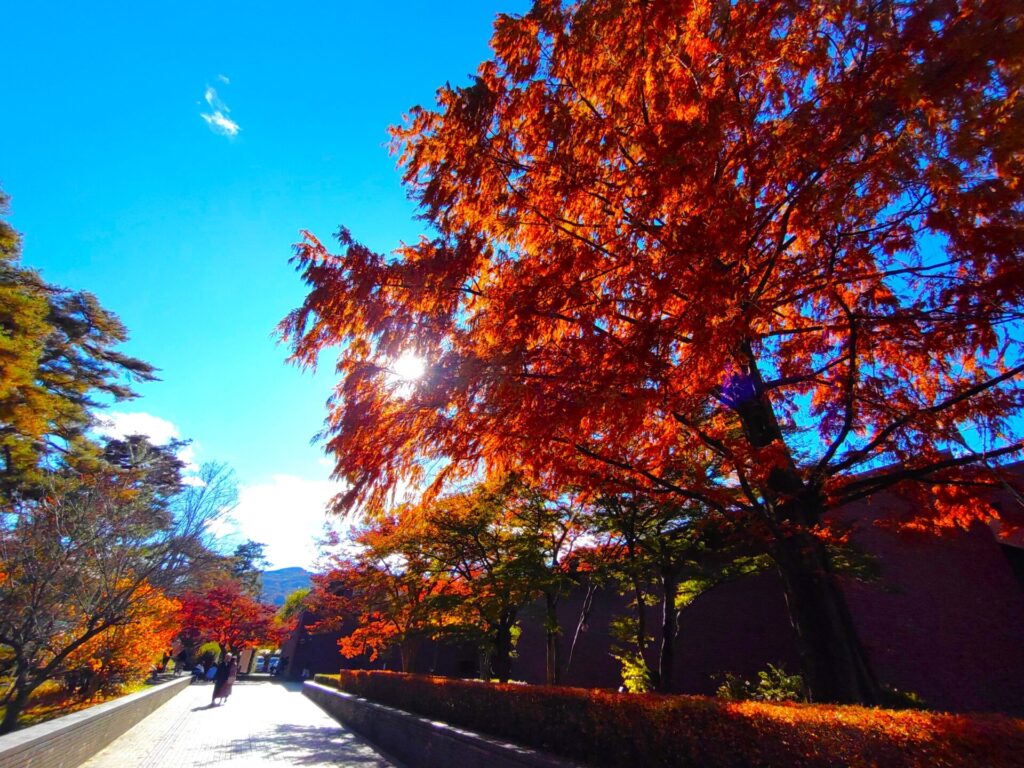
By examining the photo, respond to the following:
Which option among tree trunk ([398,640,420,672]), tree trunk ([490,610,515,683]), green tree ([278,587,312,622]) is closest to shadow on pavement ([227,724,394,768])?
tree trunk ([490,610,515,683])

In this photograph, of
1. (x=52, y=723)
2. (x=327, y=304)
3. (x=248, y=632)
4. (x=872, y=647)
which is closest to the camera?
(x=327, y=304)

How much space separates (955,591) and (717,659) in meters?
7.22

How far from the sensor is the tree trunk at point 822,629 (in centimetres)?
509

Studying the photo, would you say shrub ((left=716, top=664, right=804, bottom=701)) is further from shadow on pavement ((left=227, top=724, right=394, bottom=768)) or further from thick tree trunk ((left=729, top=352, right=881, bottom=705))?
shadow on pavement ((left=227, top=724, right=394, bottom=768))

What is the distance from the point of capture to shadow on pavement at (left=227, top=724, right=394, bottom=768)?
896 centimetres

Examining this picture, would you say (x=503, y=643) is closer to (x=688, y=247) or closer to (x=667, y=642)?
(x=667, y=642)

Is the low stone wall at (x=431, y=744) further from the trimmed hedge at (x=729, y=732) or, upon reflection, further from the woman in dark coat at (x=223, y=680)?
the woman in dark coat at (x=223, y=680)

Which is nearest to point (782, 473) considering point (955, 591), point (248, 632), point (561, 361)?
point (561, 361)

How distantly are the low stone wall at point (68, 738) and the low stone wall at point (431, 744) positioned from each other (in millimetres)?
5084

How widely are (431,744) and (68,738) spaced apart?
5.21m

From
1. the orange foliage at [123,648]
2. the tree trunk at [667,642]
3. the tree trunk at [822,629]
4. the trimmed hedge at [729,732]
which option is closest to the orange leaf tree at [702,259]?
the tree trunk at [822,629]

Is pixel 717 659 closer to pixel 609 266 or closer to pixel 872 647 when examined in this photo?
pixel 872 647

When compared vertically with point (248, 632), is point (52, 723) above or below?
below

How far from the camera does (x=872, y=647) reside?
40.8 feet
